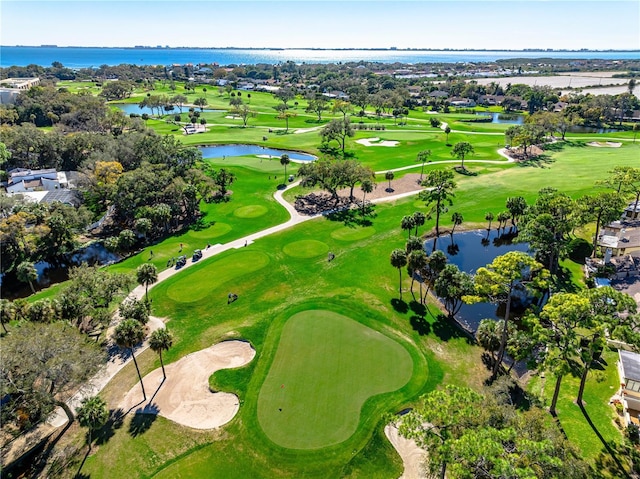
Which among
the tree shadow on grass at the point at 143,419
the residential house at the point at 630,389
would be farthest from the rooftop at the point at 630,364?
the tree shadow on grass at the point at 143,419

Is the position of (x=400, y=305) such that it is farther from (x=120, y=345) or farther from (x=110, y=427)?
(x=110, y=427)

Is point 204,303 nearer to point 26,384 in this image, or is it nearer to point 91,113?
point 26,384

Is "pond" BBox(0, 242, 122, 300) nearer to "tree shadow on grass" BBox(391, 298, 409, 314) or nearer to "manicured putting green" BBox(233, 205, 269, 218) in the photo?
"manicured putting green" BBox(233, 205, 269, 218)

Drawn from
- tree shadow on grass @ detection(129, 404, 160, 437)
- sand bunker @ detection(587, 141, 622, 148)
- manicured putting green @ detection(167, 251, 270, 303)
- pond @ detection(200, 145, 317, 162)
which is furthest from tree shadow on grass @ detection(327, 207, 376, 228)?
sand bunker @ detection(587, 141, 622, 148)

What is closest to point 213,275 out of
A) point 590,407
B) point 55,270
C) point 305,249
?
point 305,249

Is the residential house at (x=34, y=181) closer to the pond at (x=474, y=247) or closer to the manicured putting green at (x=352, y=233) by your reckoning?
the manicured putting green at (x=352, y=233)

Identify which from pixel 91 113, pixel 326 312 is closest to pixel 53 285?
pixel 326 312
